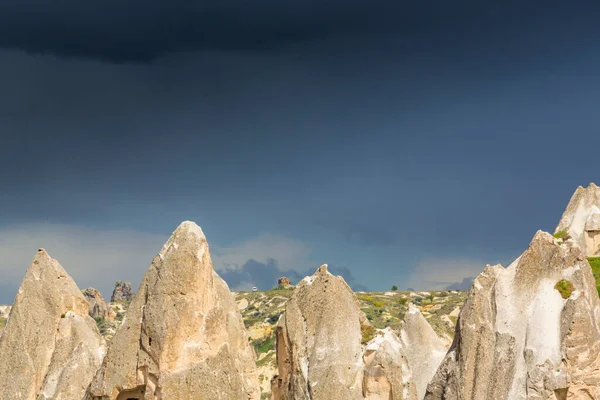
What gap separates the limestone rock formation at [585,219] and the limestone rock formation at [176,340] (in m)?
30.2

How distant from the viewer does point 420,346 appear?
3098 centimetres

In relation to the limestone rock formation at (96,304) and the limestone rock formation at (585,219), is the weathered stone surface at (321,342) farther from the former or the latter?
the limestone rock formation at (96,304)

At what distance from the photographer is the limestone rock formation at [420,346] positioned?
30.5 metres

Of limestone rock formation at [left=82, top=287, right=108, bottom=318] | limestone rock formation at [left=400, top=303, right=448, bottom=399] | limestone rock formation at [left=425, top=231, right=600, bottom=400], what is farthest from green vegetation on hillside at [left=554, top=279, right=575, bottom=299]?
limestone rock formation at [left=82, top=287, right=108, bottom=318]

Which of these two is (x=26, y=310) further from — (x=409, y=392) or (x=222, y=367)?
(x=409, y=392)

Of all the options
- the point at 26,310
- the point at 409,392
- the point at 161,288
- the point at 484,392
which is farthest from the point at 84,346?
the point at 484,392

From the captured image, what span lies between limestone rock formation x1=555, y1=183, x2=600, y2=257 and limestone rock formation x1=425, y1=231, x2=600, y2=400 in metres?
25.9

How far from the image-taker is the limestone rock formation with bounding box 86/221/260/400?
22.0m

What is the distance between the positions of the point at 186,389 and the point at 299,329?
4546mm

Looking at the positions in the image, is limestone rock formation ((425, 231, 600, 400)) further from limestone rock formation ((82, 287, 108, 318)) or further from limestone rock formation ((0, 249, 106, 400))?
limestone rock formation ((82, 287, 108, 318))

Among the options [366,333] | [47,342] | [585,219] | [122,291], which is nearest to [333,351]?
[366,333]

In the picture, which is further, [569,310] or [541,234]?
[541,234]

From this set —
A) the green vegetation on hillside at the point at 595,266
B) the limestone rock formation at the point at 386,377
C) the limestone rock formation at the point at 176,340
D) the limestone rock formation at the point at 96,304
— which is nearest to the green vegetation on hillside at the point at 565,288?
the limestone rock formation at the point at 386,377

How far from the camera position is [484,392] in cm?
2275
